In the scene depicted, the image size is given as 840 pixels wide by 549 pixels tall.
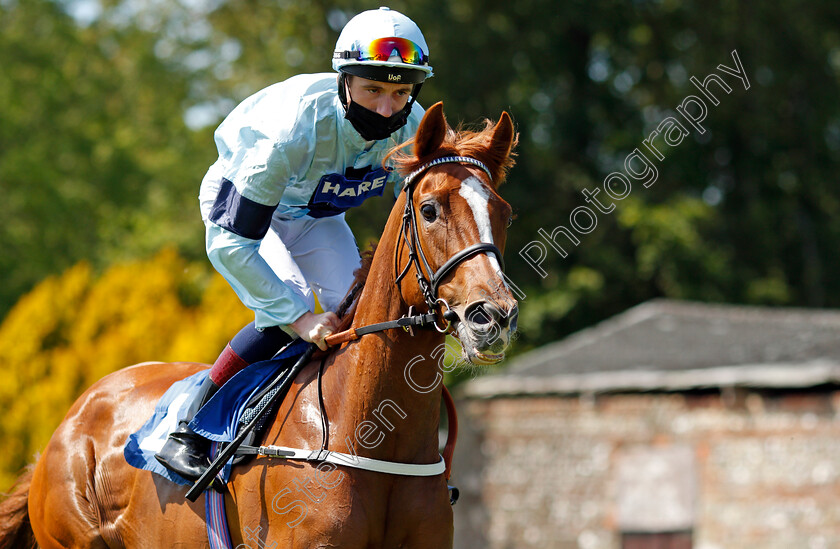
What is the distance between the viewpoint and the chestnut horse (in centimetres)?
362

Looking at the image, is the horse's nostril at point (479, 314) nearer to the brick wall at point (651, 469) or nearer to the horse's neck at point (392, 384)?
the horse's neck at point (392, 384)

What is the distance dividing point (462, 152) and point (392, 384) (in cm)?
100

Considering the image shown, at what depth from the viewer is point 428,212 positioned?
3.77 m

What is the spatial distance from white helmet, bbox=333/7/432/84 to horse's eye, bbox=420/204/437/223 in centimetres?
77

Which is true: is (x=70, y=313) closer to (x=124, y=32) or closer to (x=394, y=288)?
(x=394, y=288)

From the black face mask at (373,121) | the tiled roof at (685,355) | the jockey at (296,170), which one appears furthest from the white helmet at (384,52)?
the tiled roof at (685,355)

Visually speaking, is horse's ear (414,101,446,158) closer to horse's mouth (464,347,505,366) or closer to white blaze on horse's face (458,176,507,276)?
white blaze on horse's face (458,176,507,276)

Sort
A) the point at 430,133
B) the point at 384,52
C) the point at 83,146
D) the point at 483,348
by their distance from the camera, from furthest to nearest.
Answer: the point at 83,146
the point at 384,52
the point at 430,133
the point at 483,348

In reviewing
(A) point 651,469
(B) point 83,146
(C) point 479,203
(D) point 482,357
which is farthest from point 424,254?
(B) point 83,146

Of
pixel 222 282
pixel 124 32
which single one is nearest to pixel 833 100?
pixel 222 282

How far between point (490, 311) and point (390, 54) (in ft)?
4.62

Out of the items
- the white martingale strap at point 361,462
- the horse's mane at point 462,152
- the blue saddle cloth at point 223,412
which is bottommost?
the white martingale strap at point 361,462

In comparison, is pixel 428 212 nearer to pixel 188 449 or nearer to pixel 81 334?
pixel 188 449

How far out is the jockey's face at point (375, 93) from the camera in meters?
4.28
